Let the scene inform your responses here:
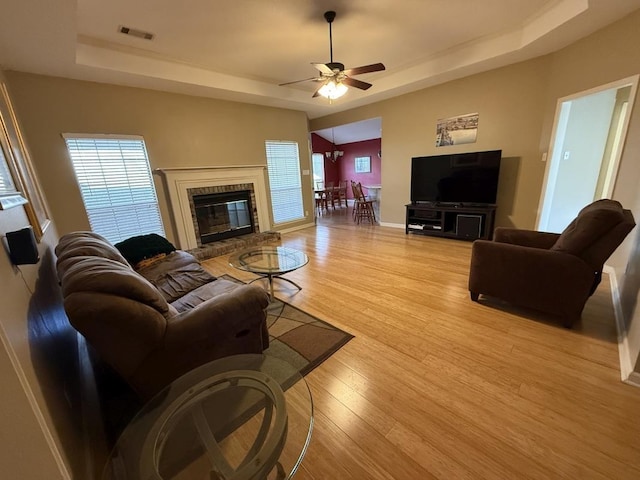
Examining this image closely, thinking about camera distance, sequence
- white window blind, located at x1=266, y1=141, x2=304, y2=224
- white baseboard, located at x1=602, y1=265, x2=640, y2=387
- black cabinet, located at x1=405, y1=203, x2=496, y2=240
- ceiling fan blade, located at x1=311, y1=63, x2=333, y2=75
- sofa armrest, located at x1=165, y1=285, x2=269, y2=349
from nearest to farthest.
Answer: sofa armrest, located at x1=165, y1=285, x2=269, y2=349
white baseboard, located at x1=602, y1=265, x2=640, y2=387
ceiling fan blade, located at x1=311, y1=63, x2=333, y2=75
black cabinet, located at x1=405, y1=203, x2=496, y2=240
white window blind, located at x1=266, y1=141, x2=304, y2=224

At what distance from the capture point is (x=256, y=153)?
16.7ft

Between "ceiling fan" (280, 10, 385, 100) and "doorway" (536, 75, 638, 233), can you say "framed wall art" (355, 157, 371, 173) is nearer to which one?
"doorway" (536, 75, 638, 233)

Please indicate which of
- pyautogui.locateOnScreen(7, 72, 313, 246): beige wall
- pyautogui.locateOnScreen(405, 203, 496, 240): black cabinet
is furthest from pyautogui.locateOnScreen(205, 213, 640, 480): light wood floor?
pyautogui.locateOnScreen(7, 72, 313, 246): beige wall

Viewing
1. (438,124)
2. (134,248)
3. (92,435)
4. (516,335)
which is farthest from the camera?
(438,124)

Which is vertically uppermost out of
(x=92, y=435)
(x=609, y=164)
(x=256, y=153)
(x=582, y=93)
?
(x=582, y=93)

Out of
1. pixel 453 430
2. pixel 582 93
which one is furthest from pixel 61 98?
pixel 582 93

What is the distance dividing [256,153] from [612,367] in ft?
17.5

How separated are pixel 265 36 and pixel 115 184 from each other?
2.85m

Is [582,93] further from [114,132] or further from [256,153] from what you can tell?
[114,132]

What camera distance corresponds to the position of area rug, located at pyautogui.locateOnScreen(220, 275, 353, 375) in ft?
6.14

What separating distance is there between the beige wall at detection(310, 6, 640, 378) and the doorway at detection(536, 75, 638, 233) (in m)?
0.14

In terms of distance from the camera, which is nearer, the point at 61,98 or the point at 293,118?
the point at 61,98

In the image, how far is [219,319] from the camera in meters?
1.40

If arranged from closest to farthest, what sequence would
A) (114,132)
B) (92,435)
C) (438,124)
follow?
(92,435), (114,132), (438,124)
